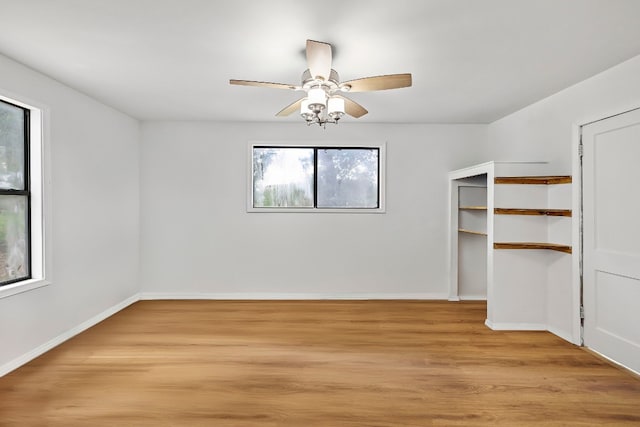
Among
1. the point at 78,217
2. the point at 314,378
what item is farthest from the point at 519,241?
the point at 78,217

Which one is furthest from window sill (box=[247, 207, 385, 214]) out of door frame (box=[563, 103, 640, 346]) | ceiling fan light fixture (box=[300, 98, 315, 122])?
ceiling fan light fixture (box=[300, 98, 315, 122])

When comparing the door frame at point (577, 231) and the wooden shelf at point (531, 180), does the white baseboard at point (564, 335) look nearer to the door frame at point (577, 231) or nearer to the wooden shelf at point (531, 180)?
the door frame at point (577, 231)

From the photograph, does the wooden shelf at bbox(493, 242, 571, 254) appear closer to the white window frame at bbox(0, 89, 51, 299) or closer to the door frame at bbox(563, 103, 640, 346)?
the door frame at bbox(563, 103, 640, 346)

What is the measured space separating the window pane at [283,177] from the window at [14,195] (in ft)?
8.38

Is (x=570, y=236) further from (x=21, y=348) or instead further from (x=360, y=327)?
(x=21, y=348)

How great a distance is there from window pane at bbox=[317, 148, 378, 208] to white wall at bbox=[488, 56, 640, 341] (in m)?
1.80

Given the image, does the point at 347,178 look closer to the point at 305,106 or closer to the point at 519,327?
the point at 305,106

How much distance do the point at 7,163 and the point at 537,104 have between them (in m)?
5.04

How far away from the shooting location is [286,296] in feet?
16.4

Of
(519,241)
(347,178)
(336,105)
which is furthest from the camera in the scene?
(347,178)

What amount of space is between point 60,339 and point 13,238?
103 cm

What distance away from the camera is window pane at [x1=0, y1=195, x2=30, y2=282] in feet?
9.45

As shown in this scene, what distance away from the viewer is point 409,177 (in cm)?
503

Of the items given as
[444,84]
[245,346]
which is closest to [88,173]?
[245,346]
